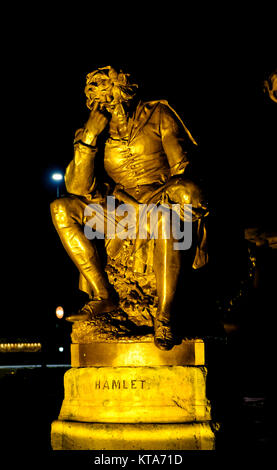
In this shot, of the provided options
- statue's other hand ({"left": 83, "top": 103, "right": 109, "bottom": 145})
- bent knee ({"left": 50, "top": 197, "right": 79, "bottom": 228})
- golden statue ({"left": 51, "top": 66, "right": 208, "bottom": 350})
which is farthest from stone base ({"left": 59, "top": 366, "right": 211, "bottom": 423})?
statue's other hand ({"left": 83, "top": 103, "right": 109, "bottom": 145})

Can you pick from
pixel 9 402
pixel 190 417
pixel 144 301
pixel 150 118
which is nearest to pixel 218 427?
pixel 190 417

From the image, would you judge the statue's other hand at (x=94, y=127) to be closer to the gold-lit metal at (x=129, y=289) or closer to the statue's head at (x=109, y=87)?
the gold-lit metal at (x=129, y=289)

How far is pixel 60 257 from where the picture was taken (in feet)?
68.5

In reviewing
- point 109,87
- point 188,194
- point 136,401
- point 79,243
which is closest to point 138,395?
point 136,401

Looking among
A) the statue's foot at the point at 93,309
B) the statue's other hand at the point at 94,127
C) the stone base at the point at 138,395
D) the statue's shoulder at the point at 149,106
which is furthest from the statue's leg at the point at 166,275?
the statue's shoulder at the point at 149,106

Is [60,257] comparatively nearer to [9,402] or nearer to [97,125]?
[9,402]

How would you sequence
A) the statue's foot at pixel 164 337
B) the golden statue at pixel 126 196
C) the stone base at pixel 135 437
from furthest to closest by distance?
the golden statue at pixel 126 196 → the statue's foot at pixel 164 337 → the stone base at pixel 135 437

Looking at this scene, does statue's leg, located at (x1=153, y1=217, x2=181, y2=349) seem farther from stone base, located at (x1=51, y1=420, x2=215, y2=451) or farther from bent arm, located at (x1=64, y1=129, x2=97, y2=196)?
bent arm, located at (x1=64, y1=129, x2=97, y2=196)

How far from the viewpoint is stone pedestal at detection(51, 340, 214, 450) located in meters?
4.14

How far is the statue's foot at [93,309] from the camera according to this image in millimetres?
4600

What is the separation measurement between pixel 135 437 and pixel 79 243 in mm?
1585

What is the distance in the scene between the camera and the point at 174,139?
4.81m

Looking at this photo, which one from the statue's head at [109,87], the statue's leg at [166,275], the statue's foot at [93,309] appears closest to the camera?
the statue's leg at [166,275]
